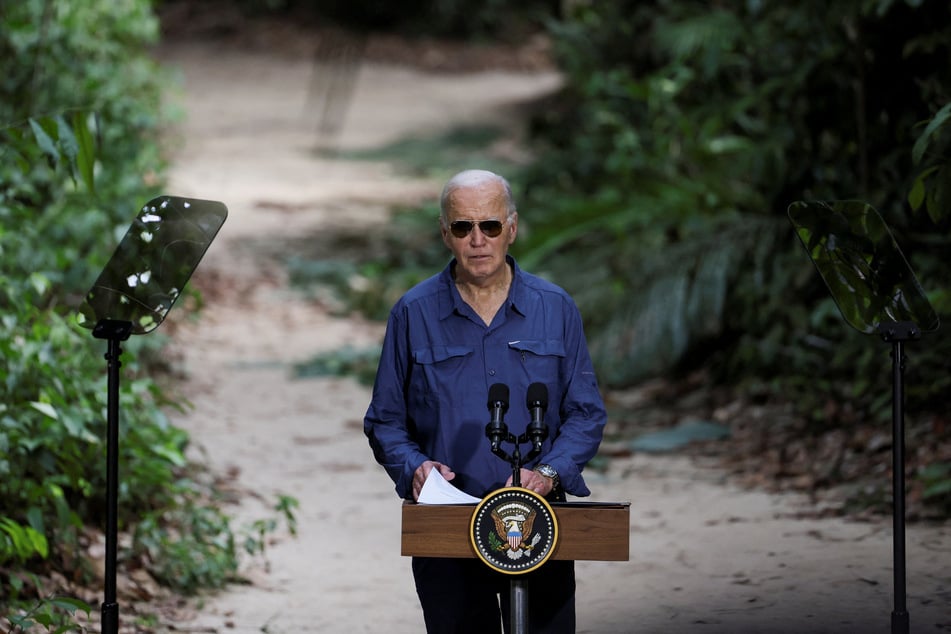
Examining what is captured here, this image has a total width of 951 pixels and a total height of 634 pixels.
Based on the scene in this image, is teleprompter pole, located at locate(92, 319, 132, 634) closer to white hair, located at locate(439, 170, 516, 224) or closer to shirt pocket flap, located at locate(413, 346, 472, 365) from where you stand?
shirt pocket flap, located at locate(413, 346, 472, 365)

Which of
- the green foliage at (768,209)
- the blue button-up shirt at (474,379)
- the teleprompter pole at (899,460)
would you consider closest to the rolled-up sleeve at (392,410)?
the blue button-up shirt at (474,379)

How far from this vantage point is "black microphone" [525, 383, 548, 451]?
2842mm

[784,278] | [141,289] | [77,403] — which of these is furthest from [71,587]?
[784,278]

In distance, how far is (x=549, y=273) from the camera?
9.98m

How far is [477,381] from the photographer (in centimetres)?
315

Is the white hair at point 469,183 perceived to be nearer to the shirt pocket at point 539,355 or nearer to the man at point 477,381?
the man at point 477,381

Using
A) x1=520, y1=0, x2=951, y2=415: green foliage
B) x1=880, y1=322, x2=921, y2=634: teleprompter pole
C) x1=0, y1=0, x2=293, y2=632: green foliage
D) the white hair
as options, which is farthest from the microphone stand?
x1=520, y1=0, x2=951, y2=415: green foliage

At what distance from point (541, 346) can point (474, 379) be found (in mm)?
172

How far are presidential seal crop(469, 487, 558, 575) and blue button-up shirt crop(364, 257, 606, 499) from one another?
31cm

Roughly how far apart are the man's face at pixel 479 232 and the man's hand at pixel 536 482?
0.48m

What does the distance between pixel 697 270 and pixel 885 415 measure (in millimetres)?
1667

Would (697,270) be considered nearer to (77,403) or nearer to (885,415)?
(885,415)

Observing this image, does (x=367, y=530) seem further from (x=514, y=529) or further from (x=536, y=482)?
(x=514, y=529)

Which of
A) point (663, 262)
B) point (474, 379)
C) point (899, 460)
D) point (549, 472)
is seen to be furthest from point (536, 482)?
point (663, 262)
